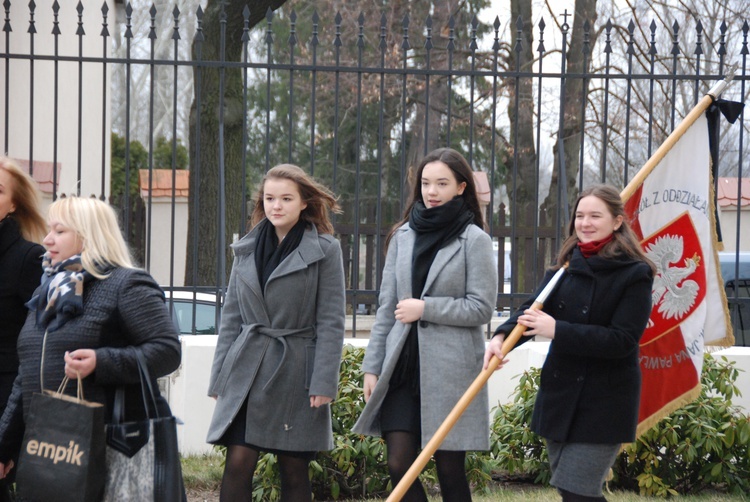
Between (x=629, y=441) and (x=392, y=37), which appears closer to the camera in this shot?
(x=629, y=441)

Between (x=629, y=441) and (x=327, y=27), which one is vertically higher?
(x=327, y=27)

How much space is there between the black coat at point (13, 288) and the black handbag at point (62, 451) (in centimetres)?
74

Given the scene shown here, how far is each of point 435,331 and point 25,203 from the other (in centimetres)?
170

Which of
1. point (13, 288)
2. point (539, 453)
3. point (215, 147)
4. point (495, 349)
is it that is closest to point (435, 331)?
point (495, 349)

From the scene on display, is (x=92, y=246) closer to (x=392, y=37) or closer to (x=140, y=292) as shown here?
(x=140, y=292)

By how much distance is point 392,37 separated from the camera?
58.3ft

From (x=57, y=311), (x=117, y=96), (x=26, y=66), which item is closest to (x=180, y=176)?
(x=26, y=66)

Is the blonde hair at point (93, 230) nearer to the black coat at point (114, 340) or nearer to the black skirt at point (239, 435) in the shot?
the black coat at point (114, 340)

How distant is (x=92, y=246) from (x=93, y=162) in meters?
10.9

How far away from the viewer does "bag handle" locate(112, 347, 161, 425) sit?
319 centimetres

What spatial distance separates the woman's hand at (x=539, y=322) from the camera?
3.74 m

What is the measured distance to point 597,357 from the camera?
3.79 meters

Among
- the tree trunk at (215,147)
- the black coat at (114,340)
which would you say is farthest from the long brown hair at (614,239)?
the tree trunk at (215,147)

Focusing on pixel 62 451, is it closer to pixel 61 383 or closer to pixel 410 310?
pixel 61 383
